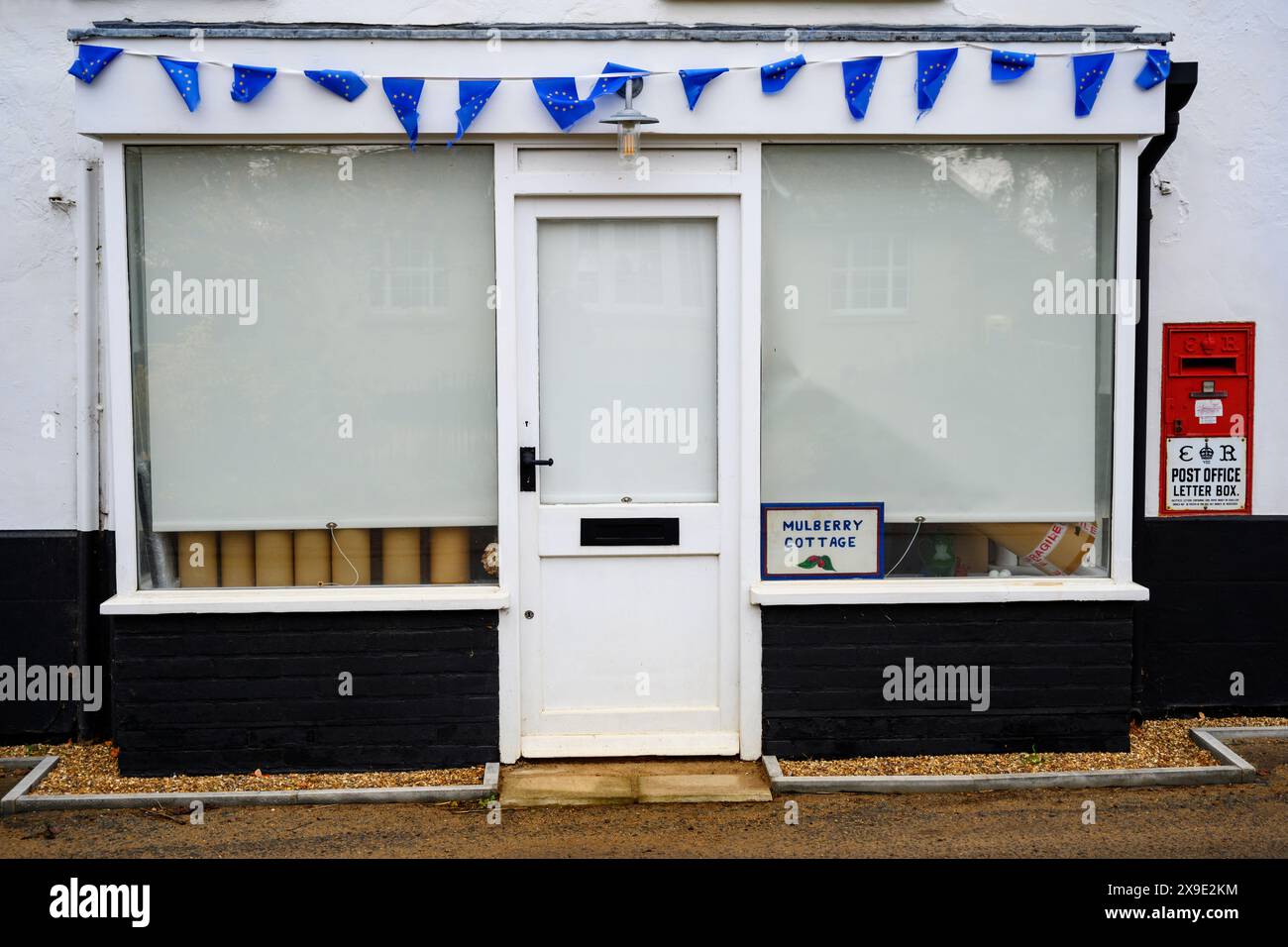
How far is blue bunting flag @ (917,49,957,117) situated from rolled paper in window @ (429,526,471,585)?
9.03 ft

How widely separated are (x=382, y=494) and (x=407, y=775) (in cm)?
124

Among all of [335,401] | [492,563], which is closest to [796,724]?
[492,563]

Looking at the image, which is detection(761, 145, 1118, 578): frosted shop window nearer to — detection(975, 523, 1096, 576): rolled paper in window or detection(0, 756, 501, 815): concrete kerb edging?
detection(975, 523, 1096, 576): rolled paper in window

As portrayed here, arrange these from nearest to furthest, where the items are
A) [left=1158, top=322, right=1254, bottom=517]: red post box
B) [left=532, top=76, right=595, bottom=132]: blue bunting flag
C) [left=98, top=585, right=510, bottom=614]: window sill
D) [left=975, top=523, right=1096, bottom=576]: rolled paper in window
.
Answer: [left=532, top=76, right=595, bottom=132]: blue bunting flag, [left=98, top=585, right=510, bottom=614]: window sill, [left=975, top=523, right=1096, bottom=576]: rolled paper in window, [left=1158, top=322, right=1254, bottom=517]: red post box

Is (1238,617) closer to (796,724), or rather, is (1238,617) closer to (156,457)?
(796,724)

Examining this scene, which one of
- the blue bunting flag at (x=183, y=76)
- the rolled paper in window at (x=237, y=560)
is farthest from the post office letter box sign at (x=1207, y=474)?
the blue bunting flag at (x=183, y=76)

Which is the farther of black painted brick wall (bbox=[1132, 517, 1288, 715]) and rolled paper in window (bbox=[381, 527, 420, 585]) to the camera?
black painted brick wall (bbox=[1132, 517, 1288, 715])

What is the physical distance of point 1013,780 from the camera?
5.29 metres

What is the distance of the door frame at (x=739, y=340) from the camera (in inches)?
211

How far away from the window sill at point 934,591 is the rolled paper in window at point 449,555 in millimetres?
1298

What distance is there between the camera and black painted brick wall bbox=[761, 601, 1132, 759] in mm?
5500

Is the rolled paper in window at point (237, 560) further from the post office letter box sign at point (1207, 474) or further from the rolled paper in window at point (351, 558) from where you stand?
the post office letter box sign at point (1207, 474)

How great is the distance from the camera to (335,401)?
17.9 ft

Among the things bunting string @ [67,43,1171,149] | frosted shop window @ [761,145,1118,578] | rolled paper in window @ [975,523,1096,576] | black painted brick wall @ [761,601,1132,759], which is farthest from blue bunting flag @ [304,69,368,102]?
rolled paper in window @ [975,523,1096,576]
